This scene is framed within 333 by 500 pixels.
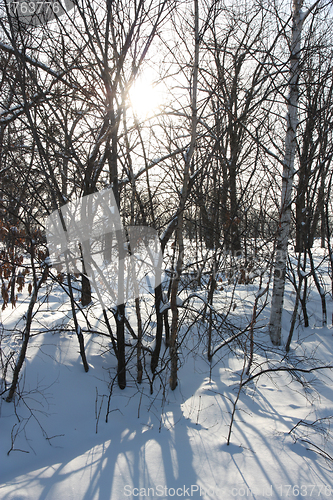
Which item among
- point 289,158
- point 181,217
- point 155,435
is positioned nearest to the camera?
point 155,435

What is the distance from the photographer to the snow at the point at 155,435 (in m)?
2.25

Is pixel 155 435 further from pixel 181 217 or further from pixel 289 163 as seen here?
pixel 289 163

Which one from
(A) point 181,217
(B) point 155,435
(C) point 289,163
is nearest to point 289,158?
(C) point 289,163

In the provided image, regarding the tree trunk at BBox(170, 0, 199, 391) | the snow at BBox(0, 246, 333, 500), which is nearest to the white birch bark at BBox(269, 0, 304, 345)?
the snow at BBox(0, 246, 333, 500)

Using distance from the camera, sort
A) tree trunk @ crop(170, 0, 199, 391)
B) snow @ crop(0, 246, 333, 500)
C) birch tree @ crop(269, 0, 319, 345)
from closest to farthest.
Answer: snow @ crop(0, 246, 333, 500) < tree trunk @ crop(170, 0, 199, 391) < birch tree @ crop(269, 0, 319, 345)

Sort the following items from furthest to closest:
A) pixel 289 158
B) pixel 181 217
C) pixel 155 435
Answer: pixel 289 158 → pixel 181 217 → pixel 155 435

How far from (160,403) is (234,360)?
176 centimetres

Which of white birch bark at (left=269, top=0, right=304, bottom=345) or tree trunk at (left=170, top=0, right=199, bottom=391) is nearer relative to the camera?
tree trunk at (left=170, top=0, right=199, bottom=391)

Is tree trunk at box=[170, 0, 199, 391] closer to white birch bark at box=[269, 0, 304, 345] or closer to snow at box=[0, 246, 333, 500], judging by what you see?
snow at box=[0, 246, 333, 500]

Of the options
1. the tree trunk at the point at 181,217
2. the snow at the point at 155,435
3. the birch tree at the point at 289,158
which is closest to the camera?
the snow at the point at 155,435

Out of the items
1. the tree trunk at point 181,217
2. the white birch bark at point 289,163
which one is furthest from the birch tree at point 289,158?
the tree trunk at point 181,217

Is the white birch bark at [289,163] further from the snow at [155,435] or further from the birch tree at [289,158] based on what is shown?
the snow at [155,435]

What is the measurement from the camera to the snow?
2.25m

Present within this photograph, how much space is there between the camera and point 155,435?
2916 mm
